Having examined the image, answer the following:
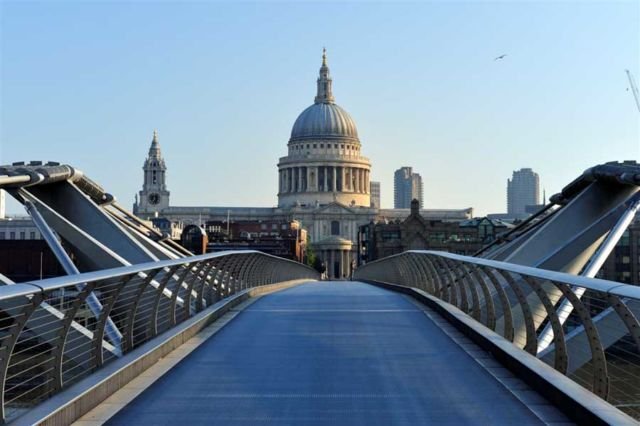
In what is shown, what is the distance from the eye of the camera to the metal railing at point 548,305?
7.96 m

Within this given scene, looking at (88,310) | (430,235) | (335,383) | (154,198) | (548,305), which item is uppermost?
(154,198)

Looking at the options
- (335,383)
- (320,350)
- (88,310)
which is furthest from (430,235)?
(335,383)

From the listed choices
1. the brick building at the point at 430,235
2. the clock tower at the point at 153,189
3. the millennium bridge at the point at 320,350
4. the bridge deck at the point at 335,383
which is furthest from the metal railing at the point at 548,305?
the clock tower at the point at 153,189

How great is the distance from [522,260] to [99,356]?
Answer: 594 inches

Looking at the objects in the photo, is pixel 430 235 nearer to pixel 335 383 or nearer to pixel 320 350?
pixel 320 350

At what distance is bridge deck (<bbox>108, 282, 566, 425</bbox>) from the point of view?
829 cm

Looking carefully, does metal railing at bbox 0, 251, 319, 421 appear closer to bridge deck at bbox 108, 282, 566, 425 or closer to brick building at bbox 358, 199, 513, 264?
bridge deck at bbox 108, 282, 566, 425

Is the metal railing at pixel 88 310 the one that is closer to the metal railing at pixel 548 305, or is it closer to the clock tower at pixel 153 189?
the metal railing at pixel 548 305

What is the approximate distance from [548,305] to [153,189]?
597ft

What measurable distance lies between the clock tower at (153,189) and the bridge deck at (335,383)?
551 ft

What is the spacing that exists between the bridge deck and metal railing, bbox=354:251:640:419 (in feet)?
1.74

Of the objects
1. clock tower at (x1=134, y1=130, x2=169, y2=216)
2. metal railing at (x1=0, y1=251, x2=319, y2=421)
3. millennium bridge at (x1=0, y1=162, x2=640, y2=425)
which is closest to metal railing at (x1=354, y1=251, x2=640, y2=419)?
millennium bridge at (x1=0, y1=162, x2=640, y2=425)

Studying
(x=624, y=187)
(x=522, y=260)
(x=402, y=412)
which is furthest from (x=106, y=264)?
(x=402, y=412)

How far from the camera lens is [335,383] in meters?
9.87
